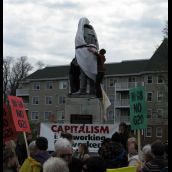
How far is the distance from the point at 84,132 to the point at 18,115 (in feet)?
12.6

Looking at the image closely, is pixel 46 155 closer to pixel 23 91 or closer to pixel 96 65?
pixel 96 65

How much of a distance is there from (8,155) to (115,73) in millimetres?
87696

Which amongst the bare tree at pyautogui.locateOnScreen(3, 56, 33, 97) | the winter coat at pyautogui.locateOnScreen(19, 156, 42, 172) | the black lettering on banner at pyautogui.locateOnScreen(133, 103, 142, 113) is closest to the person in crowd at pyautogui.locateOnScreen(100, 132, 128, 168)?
the winter coat at pyautogui.locateOnScreen(19, 156, 42, 172)

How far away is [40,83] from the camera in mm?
102188

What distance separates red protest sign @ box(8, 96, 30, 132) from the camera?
9.59 m

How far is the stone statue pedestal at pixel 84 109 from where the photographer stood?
16.4 m

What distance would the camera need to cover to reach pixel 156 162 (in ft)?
24.2

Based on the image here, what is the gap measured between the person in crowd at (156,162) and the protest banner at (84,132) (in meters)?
Answer: 5.85

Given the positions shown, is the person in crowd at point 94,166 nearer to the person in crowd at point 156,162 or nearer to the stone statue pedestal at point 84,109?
the person in crowd at point 156,162

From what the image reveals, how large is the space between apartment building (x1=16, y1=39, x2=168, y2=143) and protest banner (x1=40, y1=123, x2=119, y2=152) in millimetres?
64714

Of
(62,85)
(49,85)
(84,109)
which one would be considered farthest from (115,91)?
(84,109)

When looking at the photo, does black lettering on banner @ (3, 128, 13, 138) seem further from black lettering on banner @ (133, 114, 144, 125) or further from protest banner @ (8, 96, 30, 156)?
black lettering on banner @ (133, 114, 144, 125)

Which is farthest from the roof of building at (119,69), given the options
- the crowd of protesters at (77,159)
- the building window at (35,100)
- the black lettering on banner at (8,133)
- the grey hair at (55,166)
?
the grey hair at (55,166)
